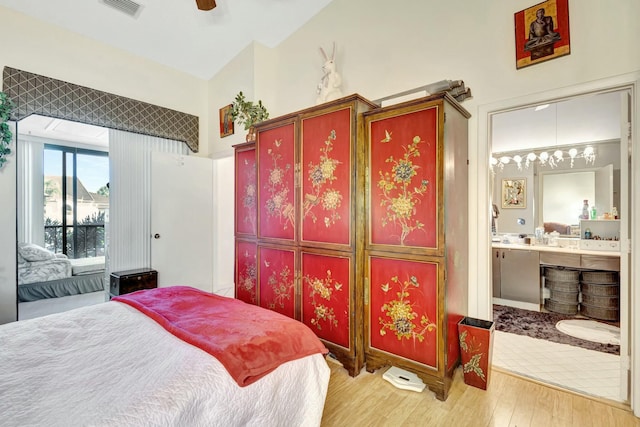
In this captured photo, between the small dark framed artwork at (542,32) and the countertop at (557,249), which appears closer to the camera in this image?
the small dark framed artwork at (542,32)

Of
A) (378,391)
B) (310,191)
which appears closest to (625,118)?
(310,191)

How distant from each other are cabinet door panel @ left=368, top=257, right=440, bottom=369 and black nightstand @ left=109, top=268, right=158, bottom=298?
281cm

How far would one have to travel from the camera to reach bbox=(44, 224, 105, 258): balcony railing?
5449 mm

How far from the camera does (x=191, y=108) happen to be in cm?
433

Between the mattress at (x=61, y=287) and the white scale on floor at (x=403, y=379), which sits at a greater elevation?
the mattress at (x=61, y=287)

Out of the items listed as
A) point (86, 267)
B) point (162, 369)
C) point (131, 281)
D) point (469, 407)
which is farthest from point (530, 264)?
point (86, 267)

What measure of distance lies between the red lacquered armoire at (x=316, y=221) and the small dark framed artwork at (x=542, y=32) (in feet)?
3.70

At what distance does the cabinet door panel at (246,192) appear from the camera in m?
3.16

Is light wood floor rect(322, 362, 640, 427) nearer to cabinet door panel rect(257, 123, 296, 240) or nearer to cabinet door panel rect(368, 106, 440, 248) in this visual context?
cabinet door panel rect(368, 106, 440, 248)

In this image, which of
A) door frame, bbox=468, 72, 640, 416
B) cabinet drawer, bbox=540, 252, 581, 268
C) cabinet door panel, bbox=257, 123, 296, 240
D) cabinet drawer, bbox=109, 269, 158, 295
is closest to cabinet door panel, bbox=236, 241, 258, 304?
cabinet door panel, bbox=257, 123, 296, 240

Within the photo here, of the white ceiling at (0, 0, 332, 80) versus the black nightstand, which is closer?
the white ceiling at (0, 0, 332, 80)

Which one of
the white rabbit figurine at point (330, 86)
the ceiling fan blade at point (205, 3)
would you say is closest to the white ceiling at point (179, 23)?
the white rabbit figurine at point (330, 86)

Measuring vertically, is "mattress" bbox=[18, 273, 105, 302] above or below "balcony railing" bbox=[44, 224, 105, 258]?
below

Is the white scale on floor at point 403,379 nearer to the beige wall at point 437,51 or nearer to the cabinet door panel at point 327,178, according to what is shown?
the cabinet door panel at point 327,178
